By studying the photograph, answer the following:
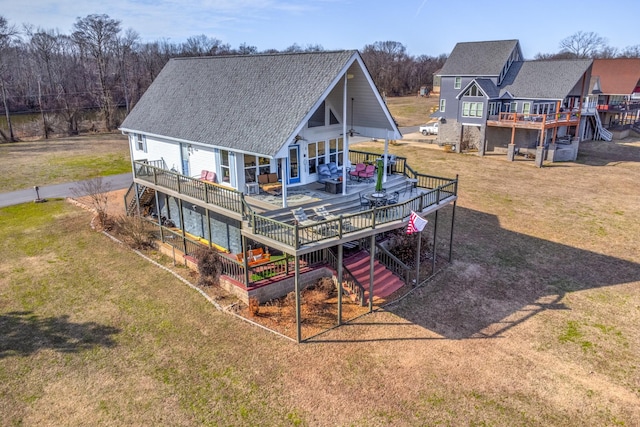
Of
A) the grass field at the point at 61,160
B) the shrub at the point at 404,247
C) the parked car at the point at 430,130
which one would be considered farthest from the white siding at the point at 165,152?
the parked car at the point at 430,130

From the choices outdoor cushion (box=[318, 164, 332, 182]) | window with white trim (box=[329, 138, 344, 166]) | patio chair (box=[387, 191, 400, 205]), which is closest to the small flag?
patio chair (box=[387, 191, 400, 205])

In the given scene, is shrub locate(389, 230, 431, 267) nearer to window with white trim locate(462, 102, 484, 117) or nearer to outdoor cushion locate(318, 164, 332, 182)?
outdoor cushion locate(318, 164, 332, 182)

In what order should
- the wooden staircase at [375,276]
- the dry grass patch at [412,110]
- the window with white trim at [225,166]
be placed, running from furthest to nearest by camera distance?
the dry grass patch at [412,110] < the window with white trim at [225,166] < the wooden staircase at [375,276]

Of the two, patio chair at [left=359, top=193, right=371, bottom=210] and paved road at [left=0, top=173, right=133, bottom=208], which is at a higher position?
patio chair at [left=359, top=193, right=371, bottom=210]

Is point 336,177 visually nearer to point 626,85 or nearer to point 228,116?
point 228,116

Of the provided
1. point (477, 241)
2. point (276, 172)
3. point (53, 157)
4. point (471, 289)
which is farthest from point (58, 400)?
point (53, 157)

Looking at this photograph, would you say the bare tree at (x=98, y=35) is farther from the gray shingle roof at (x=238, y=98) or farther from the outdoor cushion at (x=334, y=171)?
the outdoor cushion at (x=334, y=171)

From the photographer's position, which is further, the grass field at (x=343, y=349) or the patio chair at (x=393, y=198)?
the patio chair at (x=393, y=198)
